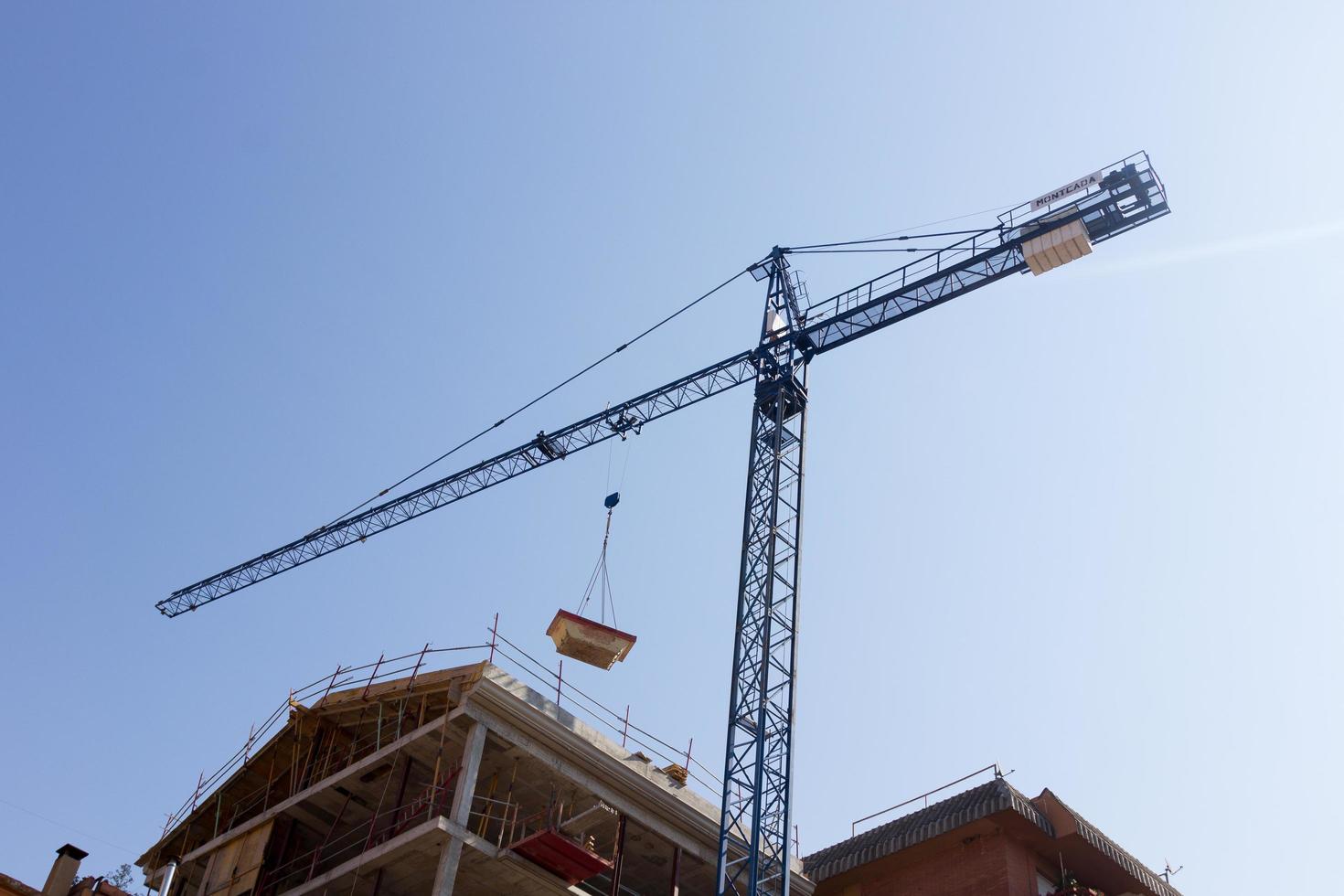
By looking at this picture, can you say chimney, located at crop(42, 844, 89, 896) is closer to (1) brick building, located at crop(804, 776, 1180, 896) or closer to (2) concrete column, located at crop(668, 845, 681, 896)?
(2) concrete column, located at crop(668, 845, 681, 896)

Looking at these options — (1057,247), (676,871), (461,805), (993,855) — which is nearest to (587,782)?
(676,871)

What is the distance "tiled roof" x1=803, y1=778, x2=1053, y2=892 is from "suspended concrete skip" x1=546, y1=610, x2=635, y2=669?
8354mm

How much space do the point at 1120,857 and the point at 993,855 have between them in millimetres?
3641

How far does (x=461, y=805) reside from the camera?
103ft

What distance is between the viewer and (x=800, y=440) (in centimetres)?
4562

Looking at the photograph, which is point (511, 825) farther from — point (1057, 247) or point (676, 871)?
point (1057, 247)

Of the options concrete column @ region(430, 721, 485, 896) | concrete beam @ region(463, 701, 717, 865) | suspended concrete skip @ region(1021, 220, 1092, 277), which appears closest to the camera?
concrete column @ region(430, 721, 485, 896)

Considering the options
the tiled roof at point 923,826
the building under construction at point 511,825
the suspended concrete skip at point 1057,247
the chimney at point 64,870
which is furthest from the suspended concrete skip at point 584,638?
the suspended concrete skip at point 1057,247

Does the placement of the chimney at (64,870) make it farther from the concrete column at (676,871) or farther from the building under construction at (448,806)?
the concrete column at (676,871)

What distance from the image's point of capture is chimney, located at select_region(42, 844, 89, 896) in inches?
1236

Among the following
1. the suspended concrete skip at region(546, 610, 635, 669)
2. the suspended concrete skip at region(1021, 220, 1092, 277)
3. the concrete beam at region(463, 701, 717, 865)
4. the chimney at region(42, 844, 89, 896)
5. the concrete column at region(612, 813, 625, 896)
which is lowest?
the chimney at region(42, 844, 89, 896)

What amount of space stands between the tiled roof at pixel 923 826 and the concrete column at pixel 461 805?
35.4ft

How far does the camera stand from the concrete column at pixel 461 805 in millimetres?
30625

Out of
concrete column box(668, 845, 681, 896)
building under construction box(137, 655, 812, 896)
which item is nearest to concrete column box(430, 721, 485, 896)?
building under construction box(137, 655, 812, 896)
